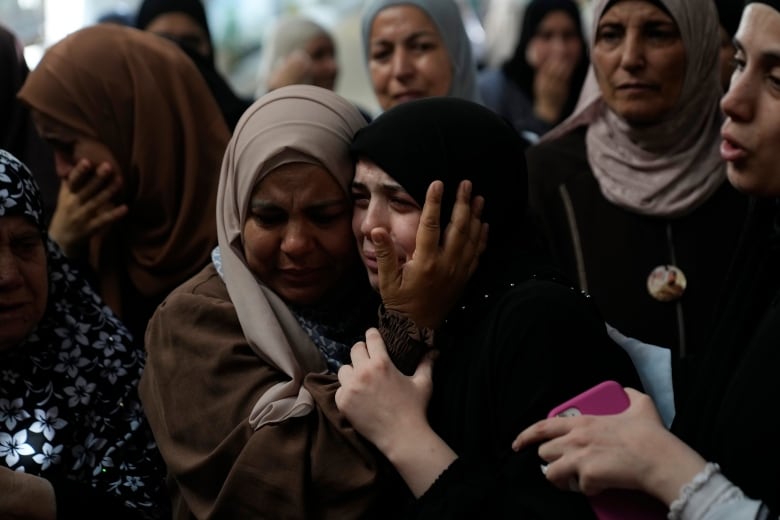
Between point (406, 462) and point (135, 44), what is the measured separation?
6.36 feet

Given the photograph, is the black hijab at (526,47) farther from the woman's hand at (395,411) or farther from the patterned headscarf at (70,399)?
the woman's hand at (395,411)

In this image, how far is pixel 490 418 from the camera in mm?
2309

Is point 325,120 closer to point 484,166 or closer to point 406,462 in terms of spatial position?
point 484,166

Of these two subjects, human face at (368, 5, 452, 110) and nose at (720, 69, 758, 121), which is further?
human face at (368, 5, 452, 110)

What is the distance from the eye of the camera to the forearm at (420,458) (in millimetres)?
2277

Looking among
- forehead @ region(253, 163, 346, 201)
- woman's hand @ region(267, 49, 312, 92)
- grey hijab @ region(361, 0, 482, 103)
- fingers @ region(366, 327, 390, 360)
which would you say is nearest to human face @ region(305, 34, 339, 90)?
woman's hand @ region(267, 49, 312, 92)

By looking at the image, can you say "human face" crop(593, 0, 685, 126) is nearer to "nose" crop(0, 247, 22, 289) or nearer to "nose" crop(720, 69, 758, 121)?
"nose" crop(720, 69, 758, 121)

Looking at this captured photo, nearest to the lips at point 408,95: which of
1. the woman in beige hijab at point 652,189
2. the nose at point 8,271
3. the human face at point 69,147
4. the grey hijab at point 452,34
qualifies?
the grey hijab at point 452,34

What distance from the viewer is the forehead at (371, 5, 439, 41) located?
14.1ft

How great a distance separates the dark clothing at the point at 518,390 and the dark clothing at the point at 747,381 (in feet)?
0.55

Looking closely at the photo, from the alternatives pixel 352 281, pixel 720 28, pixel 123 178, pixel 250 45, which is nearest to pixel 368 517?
pixel 352 281

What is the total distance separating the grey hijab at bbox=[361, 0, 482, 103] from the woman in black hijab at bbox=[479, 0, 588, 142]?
117 cm

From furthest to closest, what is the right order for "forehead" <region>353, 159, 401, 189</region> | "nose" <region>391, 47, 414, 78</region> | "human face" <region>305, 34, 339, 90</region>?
"human face" <region>305, 34, 339, 90</region>, "nose" <region>391, 47, 414, 78</region>, "forehead" <region>353, 159, 401, 189</region>

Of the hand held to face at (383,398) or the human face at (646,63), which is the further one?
the human face at (646,63)
